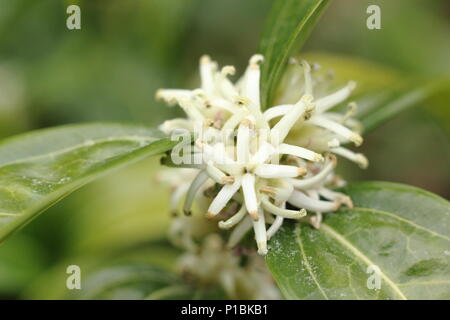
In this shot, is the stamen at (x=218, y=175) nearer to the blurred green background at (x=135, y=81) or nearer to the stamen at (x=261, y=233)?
the stamen at (x=261, y=233)

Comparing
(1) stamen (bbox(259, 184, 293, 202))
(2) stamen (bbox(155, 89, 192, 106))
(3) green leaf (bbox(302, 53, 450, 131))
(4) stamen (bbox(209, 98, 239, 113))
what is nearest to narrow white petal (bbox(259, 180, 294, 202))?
(1) stamen (bbox(259, 184, 293, 202))

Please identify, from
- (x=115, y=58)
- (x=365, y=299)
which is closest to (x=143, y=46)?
(x=115, y=58)

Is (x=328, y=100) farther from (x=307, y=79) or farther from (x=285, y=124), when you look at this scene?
(x=285, y=124)

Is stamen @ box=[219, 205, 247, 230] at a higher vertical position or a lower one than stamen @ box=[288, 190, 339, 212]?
lower

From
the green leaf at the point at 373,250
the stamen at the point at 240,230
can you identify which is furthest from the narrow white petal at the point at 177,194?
the green leaf at the point at 373,250

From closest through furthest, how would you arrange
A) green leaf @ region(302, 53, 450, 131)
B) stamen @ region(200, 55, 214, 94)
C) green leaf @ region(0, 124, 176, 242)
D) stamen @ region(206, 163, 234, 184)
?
green leaf @ region(0, 124, 176, 242)
stamen @ region(206, 163, 234, 184)
stamen @ region(200, 55, 214, 94)
green leaf @ region(302, 53, 450, 131)

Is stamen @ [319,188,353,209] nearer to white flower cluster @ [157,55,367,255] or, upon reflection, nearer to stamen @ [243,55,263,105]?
white flower cluster @ [157,55,367,255]

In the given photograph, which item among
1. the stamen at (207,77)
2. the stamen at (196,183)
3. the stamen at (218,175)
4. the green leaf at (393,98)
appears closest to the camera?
the stamen at (218,175)

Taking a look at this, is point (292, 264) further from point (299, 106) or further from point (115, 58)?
point (115, 58)
